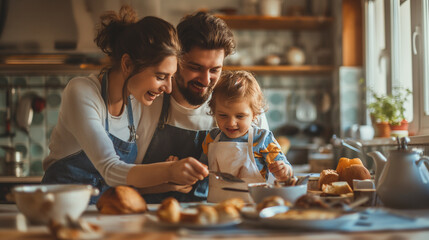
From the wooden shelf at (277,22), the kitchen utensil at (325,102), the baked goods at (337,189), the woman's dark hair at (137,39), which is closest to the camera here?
the baked goods at (337,189)

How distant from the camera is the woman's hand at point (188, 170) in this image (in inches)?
44.6

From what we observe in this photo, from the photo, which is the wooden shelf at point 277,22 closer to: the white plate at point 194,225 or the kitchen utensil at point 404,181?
the kitchen utensil at point 404,181

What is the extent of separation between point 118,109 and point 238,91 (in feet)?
1.41

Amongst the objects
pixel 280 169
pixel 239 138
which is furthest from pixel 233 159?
pixel 280 169

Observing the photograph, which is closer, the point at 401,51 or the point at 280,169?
the point at 280,169

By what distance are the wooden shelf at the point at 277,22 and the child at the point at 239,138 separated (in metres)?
2.33

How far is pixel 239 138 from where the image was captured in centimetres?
163

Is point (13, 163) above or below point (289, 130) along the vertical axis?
below

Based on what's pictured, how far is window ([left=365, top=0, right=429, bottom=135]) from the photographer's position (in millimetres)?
2746

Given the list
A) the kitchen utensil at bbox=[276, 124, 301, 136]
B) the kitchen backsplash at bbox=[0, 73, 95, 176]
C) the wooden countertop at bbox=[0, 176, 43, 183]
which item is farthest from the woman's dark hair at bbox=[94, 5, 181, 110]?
the kitchen utensil at bbox=[276, 124, 301, 136]

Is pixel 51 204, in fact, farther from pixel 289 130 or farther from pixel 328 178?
pixel 289 130

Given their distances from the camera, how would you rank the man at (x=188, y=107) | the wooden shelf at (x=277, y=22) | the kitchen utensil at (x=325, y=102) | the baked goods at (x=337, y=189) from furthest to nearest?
the kitchen utensil at (x=325, y=102) < the wooden shelf at (x=277, y=22) < the man at (x=188, y=107) < the baked goods at (x=337, y=189)

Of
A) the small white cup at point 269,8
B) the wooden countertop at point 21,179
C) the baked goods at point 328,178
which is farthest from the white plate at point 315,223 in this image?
the small white cup at point 269,8

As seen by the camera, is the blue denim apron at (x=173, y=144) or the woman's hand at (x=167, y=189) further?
the blue denim apron at (x=173, y=144)
